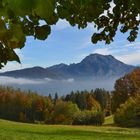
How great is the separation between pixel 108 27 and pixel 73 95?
127m

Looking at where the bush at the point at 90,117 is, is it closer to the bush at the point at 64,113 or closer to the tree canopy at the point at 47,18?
the bush at the point at 64,113

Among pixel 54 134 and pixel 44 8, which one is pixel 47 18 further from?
pixel 54 134

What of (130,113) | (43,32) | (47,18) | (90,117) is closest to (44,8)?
(47,18)

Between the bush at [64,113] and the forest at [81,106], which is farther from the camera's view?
the bush at [64,113]

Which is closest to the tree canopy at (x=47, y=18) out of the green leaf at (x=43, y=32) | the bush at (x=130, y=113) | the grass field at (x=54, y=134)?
the green leaf at (x=43, y=32)

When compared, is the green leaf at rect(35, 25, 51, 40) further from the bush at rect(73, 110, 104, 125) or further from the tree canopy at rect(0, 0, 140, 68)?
the bush at rect(73, 110, 104, 125)

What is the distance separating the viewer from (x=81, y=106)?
128750 millimetres

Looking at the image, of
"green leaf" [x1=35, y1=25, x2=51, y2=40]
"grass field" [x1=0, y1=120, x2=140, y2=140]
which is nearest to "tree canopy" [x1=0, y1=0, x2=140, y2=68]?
"green leaf" [x1=35, y1=25, x2=51, y2=40]

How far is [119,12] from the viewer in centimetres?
682

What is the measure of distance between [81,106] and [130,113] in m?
53.1

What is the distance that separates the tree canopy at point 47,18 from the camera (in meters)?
1.56

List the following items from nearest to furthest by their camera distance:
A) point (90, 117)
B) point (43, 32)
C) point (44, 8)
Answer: point (44, 8) → point (43, 32) → point (90, 117)

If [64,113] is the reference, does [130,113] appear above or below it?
below

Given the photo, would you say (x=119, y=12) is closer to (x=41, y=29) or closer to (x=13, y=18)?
(x=41, y=29)
